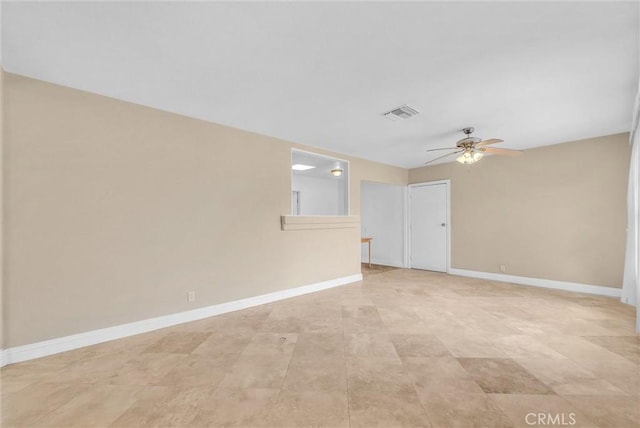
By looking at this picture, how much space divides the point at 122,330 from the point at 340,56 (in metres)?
3.48

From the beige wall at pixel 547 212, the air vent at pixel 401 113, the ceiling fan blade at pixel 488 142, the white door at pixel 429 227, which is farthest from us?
the white door at pixel 429 227

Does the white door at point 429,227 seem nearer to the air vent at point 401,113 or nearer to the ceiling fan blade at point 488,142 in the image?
the ceiling fan blade at point 488,142

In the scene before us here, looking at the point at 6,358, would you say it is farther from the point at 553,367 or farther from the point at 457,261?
the point at 457,261

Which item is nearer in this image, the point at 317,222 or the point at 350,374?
the point at 350,374

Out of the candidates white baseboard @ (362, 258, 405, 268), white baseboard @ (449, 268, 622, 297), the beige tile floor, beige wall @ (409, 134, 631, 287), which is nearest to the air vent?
the beige tile floor

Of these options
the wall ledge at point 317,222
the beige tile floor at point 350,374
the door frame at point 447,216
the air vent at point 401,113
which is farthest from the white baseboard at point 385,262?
the air vent at point 401,113

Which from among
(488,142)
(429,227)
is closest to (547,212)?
(429,227)

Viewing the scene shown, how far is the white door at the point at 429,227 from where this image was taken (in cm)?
598

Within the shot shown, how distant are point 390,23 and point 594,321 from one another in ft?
13.5

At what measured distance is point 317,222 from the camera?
456 cm

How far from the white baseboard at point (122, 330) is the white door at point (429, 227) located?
365 centimetres

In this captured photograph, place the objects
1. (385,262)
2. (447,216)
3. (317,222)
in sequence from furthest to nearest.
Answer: (385,262) < (447,216) < (317,222)

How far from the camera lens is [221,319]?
10.6 feet

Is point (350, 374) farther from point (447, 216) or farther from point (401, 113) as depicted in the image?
point (447, 216)
